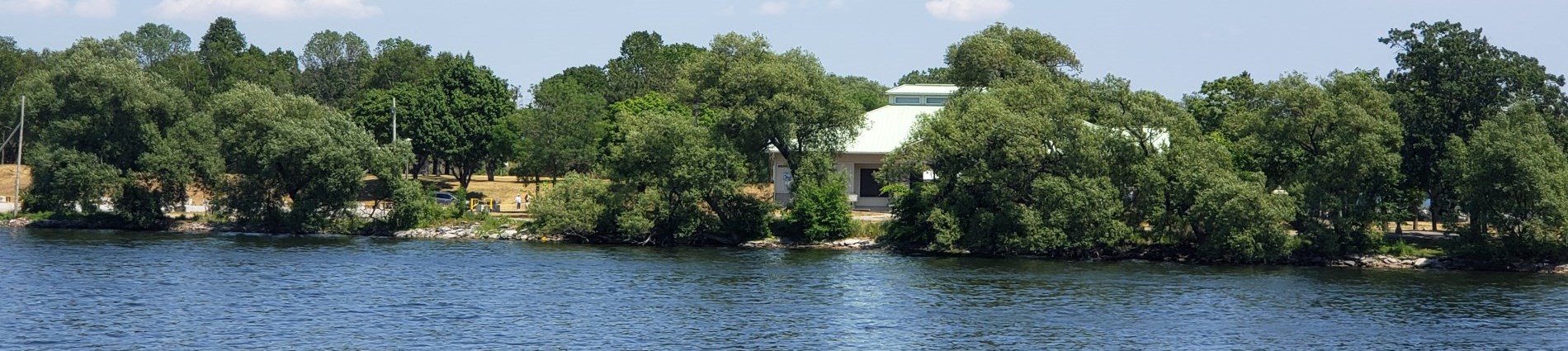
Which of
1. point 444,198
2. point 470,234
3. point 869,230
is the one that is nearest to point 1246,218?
point 869,230

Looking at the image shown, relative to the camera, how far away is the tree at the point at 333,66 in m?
116

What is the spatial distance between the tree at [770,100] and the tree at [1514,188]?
23991mm

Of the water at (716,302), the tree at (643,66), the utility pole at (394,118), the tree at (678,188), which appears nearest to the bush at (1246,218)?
the water at (716,302)

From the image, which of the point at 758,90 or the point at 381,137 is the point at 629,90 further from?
the point at 758,90

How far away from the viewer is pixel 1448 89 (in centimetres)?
5716

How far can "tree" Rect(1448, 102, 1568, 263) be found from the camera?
5216cm

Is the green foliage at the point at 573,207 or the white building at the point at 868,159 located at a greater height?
the white building at the point at 868,159

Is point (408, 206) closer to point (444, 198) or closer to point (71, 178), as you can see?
point (444, 198)

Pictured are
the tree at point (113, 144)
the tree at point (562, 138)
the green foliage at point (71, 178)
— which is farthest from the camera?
the tree at point (562, 138)

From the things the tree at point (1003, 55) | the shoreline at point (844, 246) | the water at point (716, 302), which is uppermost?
the tree at point (1003, 55)

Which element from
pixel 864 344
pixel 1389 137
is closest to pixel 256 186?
pixel 864 344

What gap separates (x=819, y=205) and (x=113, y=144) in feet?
106

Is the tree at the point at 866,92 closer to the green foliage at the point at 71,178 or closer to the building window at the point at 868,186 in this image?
the building window at the point at 868,186

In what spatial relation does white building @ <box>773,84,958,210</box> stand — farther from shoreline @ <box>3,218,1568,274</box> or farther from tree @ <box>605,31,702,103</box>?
tree @ <box>605,31,702,103</box>
